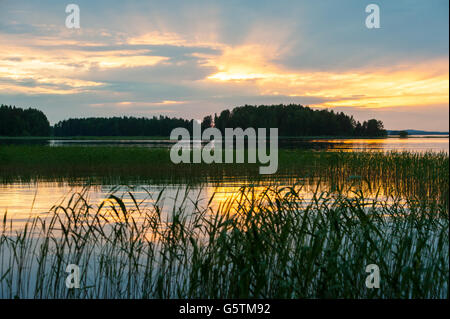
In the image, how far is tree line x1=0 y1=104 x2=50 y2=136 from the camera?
476 feet

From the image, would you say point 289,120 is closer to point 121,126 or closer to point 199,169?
point 121,126

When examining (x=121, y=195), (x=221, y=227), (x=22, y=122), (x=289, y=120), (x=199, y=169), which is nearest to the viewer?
(x=221, y=227)

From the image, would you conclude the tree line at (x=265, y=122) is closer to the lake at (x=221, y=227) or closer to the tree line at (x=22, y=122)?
the tree line at (x=22, y=122)

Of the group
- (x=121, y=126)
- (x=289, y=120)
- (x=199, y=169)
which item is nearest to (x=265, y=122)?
(x=289, y=120)

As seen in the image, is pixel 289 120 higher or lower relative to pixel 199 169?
higher

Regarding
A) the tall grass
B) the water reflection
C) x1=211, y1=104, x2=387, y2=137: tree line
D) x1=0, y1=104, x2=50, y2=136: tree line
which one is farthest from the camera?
x1=211, y1=104, x2=387, y2=137: tree line

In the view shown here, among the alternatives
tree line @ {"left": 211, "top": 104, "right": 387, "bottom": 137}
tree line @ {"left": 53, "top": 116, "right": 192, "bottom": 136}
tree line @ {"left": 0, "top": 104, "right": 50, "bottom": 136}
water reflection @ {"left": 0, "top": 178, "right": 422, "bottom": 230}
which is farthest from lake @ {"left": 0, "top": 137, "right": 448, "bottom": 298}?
tree line @ {"left": 53, "top": 116, "right": 192, "bottom": 136}

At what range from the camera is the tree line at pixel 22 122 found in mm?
145000

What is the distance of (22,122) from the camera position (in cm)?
14738

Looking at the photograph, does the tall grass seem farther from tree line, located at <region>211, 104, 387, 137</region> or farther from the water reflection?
tree line, located at <region>211, 104, 387, 137</region>

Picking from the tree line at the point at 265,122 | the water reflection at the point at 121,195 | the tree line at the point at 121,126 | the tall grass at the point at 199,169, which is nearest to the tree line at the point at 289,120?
the tree line at the point at 265,122
